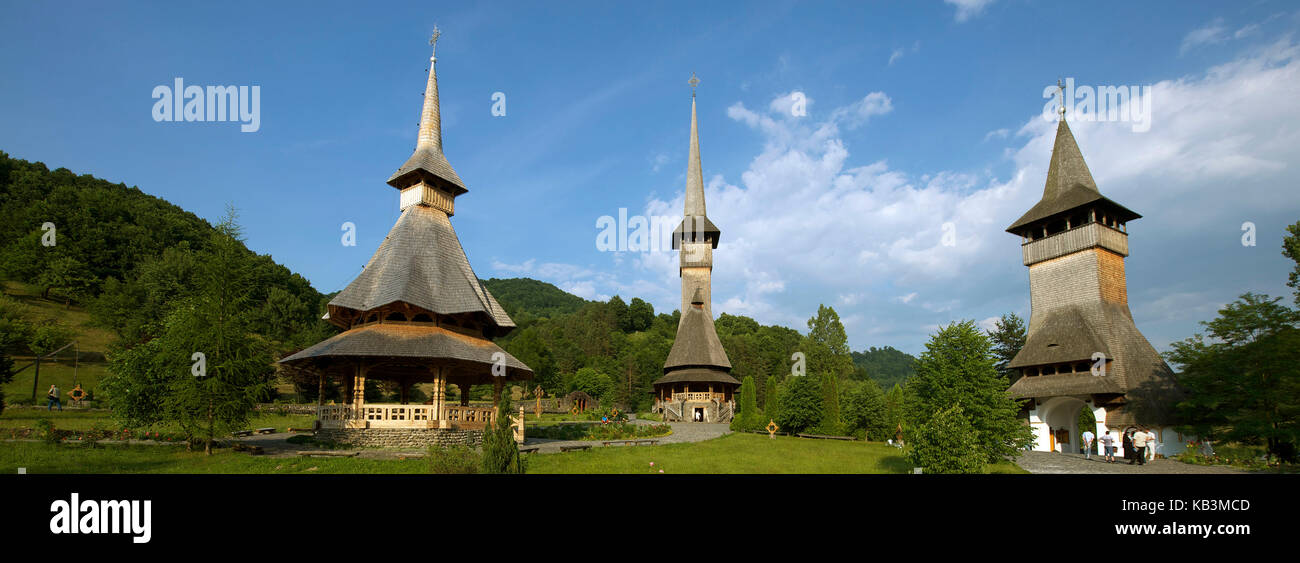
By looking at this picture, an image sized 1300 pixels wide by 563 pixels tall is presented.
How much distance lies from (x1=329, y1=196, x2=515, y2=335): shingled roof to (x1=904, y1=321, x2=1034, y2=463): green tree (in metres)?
14.9

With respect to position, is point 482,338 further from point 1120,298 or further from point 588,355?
point 588,355

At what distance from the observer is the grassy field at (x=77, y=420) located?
2025 cm

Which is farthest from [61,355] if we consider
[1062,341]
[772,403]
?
[1062,341]

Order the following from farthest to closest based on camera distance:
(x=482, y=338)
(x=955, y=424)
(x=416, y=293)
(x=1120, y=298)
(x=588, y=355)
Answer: (x=588, y=355) < (x=1120, y=298) < (x=482, y=338) < (x=416, y=293) < (x=955, y=424)

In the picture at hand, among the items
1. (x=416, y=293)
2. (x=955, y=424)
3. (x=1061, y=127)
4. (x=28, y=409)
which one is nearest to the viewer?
(x=955, y=424)

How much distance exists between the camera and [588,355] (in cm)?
7075

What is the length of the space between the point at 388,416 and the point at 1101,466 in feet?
79.7

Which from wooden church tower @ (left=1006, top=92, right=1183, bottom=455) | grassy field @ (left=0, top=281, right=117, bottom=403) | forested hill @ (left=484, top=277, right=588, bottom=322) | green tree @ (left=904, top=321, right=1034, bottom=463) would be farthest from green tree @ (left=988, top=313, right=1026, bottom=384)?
forested hill @ (left=484, top=277, right=588, bottom=322)

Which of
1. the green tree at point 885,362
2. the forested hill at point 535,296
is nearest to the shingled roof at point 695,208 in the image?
the forested hill at point 535,296

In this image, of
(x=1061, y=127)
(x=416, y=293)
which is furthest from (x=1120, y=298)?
(x=416, y=293)

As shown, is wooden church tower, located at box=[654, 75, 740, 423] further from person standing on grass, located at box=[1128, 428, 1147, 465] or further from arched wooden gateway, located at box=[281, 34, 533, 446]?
person standing on grass, located at box=[1128, 428, 1147, 465]

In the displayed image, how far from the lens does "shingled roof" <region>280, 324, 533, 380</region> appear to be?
63.2 feet

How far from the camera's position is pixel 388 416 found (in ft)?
65.0
